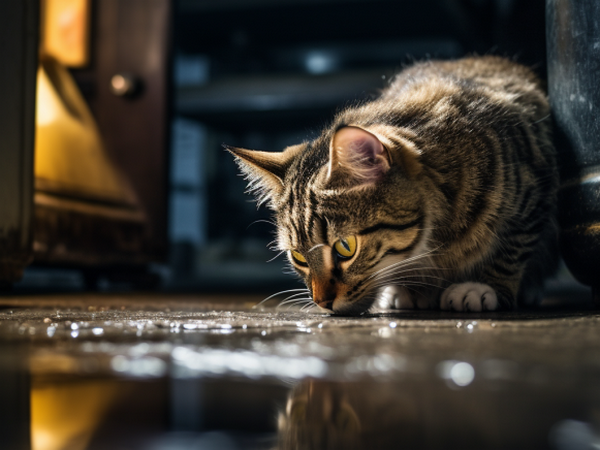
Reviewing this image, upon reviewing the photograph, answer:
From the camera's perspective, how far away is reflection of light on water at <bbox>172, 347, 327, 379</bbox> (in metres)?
0.44

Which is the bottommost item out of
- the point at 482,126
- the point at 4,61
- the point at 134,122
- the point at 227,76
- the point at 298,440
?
the point at 298,440

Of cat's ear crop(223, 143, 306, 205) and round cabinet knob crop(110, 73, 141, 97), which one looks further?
round cabinet knob crop(110, 73, 141, 97)

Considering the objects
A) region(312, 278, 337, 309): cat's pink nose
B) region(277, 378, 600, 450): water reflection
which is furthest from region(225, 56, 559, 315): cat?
region(277, 378, 600, 450): water reflection

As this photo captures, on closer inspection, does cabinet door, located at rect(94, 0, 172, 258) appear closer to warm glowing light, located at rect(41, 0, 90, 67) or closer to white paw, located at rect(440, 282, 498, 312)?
warm glowing light, located at rect(41, 0, 90, 67)

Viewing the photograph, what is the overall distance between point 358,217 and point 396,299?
1.17ft

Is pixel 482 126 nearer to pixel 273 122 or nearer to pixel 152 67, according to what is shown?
pixel 152 67

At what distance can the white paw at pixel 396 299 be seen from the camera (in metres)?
1.30

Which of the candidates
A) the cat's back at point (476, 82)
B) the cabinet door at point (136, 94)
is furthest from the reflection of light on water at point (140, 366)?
the cabinet door at point (136, 94)

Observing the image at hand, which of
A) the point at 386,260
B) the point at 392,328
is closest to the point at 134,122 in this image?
the point at 386,260

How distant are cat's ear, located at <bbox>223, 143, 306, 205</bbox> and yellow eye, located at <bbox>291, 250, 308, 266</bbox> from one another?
0.16m

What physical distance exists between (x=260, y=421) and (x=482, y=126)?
1.02 m

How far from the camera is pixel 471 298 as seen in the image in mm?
1134

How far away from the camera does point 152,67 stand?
105 inches

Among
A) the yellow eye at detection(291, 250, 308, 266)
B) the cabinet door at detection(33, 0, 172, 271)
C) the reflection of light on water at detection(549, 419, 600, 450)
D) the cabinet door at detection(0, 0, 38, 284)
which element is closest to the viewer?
the reflection of light on water at detection(549, 419, 600, 450)
